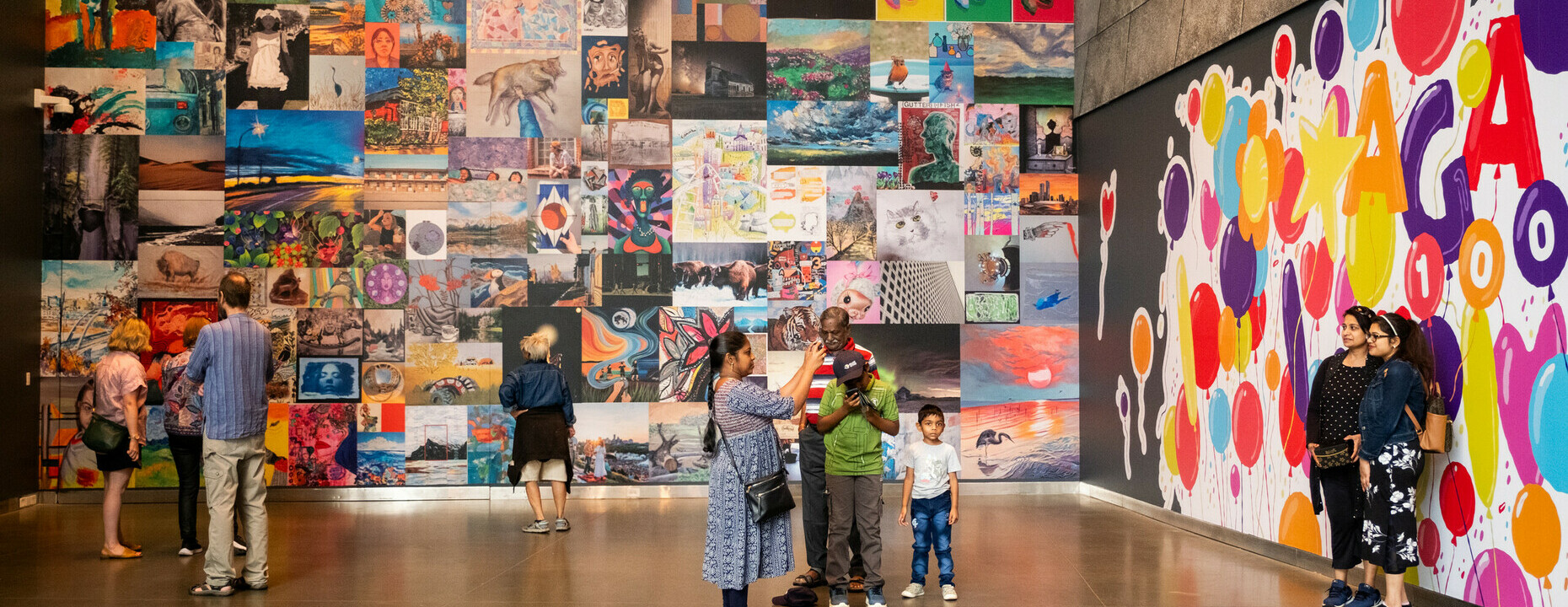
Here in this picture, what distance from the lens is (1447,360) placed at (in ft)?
18.8

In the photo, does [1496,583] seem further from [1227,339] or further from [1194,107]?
[1194,107]

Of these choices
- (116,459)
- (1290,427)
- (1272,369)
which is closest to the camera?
(1290,427)

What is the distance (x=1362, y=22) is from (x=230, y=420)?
21.1ft

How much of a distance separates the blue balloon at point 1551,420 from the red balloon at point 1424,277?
30.6 inches

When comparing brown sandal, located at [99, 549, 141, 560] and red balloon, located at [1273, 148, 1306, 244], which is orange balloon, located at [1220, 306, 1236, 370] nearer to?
red balloon, located at [1273, 148, 1306, 244]

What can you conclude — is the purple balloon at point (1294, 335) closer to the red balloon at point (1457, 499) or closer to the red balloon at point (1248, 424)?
the red balloon at point (1248, 424)

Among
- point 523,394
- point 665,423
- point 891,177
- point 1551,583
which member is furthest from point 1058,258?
point 1551,583

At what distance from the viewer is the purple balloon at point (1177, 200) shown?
28.1ft

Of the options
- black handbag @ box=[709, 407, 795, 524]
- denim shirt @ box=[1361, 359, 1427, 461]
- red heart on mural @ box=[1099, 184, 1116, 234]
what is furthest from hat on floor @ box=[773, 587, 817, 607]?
red heart on mural @ box=[1099, 184, 1116, 234]

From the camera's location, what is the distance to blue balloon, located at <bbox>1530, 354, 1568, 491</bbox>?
4965mm

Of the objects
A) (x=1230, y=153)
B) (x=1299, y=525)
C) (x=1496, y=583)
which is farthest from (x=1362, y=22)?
(x=1496, y=583)

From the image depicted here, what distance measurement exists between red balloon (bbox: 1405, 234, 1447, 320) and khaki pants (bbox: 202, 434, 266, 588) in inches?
238

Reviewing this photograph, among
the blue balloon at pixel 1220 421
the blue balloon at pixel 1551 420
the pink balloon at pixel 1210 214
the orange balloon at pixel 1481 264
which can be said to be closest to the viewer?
the blue balloon at pixel 1551 420

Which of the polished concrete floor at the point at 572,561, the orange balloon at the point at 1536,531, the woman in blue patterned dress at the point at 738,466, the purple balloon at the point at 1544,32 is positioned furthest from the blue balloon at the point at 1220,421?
the woman in blue patterned dress at the point at 738,466
